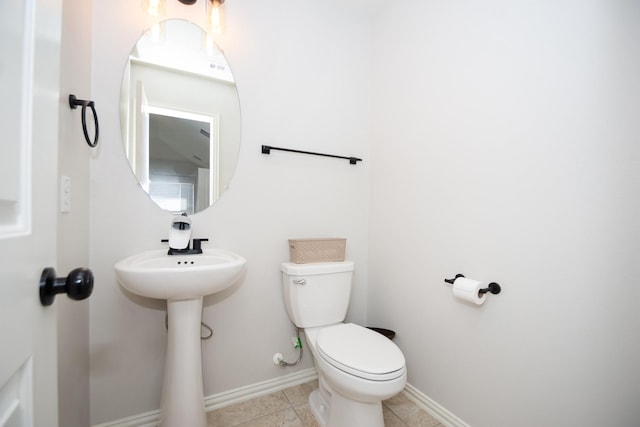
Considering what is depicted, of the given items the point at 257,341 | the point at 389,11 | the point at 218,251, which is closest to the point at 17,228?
the point at 218,251

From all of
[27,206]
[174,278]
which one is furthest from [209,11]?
[27,206]

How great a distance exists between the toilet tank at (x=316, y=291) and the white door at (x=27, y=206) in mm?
1101

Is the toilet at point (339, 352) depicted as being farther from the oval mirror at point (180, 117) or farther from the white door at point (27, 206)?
the white door at point (27, 206)

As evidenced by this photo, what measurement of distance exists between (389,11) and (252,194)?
58.9 inches

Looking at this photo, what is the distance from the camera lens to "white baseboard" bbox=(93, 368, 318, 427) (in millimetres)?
1347

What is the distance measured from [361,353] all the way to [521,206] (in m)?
0.89

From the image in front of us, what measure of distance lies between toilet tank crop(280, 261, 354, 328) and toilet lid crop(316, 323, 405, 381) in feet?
0.50

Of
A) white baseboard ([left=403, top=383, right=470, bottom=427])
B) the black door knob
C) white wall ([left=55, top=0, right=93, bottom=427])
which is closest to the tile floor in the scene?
white baseboard ([left=403, top=383, right=470, bottom=427])

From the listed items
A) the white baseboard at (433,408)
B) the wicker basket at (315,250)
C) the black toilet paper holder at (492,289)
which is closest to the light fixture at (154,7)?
the wicker basket at (315,250)

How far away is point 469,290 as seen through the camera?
123cm

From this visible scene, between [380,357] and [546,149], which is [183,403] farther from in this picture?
[546,149]

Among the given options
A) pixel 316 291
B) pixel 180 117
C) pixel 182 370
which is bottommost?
pixel 182 370

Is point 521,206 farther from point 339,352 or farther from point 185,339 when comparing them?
point 185,339

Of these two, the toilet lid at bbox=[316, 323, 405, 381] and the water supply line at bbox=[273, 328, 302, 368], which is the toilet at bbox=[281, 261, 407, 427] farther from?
the water supply line at bbox=[273, 328, 302, 368]
